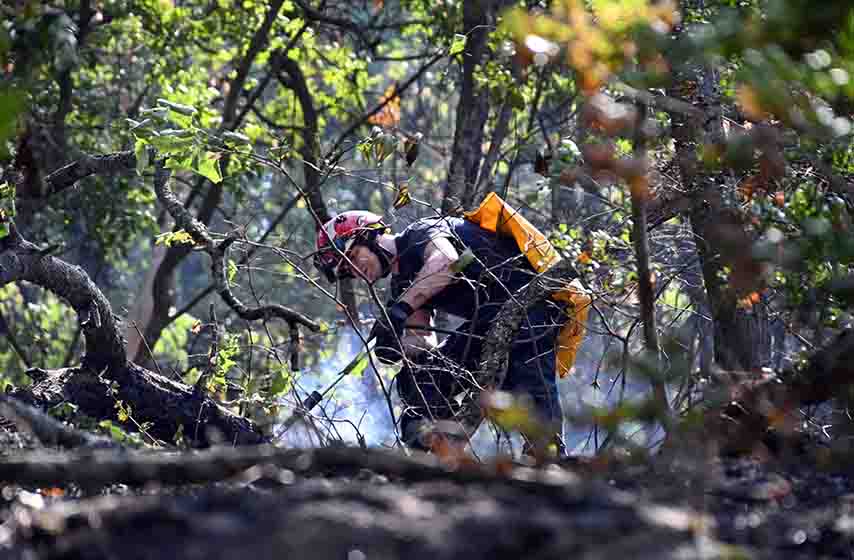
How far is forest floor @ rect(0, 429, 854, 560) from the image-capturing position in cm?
159

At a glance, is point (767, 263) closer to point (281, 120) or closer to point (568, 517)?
point (568, 517)

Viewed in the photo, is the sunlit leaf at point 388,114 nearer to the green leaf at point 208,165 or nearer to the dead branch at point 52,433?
the green leaf at point 208,165

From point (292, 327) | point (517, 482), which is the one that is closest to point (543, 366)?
point (292, 327)

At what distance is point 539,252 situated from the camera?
5.61 m

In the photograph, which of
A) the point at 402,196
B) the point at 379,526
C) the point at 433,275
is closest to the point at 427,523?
the point at 379,526

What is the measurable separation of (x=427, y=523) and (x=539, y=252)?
405cm

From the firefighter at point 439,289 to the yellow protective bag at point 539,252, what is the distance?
0.05 m

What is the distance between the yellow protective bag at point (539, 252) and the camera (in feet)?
17.4

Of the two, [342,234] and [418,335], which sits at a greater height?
[342,234]

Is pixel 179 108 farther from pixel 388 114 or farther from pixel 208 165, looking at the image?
pixel 388 114

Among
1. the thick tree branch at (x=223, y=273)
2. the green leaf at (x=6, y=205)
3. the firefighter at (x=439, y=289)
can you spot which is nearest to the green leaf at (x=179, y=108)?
the thick tree branch at (x=223, y=273)

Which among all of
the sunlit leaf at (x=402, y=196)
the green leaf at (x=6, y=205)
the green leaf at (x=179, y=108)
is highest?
the green leaf at (x=179, y=108)

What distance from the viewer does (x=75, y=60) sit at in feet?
10.1

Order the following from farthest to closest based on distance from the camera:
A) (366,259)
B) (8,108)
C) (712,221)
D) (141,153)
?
(366,259) → (141,153) → (712,221) → (8,108)
